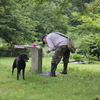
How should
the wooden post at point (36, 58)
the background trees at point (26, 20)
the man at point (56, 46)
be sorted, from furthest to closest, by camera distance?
1. the background trees at point (26, 20)
2. the wooden post at point (36, 58)
3. the man at point (56, 46)

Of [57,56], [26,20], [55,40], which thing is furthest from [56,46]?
[26,20]

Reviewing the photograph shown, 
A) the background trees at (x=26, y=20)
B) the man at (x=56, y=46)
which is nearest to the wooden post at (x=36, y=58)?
the man at (x=56, y=46)

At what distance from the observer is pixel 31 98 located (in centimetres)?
336

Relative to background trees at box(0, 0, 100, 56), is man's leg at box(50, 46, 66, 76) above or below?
below

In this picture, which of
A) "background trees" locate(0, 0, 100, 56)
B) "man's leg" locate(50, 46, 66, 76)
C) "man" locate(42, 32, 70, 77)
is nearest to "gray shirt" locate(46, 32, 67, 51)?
"man" locate(42, 32, 70, 77)

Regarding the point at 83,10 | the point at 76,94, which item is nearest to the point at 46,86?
the point at 76,94

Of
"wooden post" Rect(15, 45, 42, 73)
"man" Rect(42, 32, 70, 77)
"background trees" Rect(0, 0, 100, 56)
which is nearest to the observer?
"man" Rect(42, 32, 70, 77)

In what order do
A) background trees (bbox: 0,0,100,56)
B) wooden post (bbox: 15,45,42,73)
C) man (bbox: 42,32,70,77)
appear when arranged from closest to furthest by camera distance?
man (bbox: 42,32,70,77), wooden post (bbox: 15,45,42,73), background trees (bbox: 0,0,100,56)

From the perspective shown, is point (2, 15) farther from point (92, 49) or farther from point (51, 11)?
point (51, 11)

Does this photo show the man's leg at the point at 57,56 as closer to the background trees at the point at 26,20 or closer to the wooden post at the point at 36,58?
the wooden post at the point at 36,58

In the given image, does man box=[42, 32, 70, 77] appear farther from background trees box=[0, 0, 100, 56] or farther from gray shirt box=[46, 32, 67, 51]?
background trees box=[0, 0, 100, 56]

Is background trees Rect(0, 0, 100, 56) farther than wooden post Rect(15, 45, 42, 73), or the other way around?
background trees Rect(0, 0, 100, 56)

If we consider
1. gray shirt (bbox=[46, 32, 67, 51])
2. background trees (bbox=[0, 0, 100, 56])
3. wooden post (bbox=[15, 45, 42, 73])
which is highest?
background trees (bbox=[0, 0, 100, 56])

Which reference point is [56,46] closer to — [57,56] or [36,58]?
[57,56]
